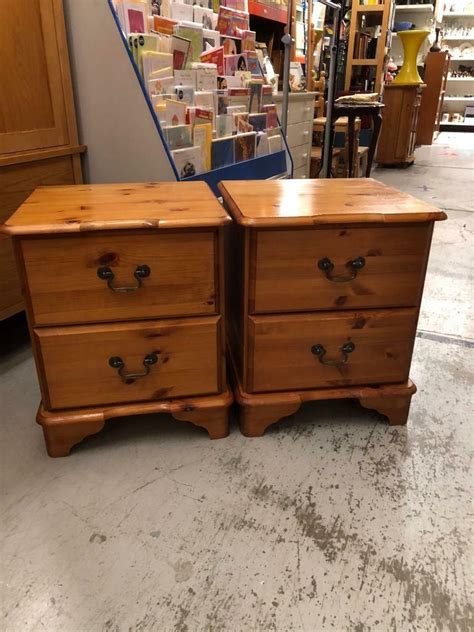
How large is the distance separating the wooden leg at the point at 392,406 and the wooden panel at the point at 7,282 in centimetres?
106

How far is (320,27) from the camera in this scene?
410 cm

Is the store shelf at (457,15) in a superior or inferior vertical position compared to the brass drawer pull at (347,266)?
superior

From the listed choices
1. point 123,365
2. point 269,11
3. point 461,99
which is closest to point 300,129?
point 269,11

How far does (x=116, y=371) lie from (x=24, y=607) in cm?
48

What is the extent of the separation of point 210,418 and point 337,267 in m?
0.48

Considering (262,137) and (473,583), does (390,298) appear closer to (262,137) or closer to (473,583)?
(473,583)

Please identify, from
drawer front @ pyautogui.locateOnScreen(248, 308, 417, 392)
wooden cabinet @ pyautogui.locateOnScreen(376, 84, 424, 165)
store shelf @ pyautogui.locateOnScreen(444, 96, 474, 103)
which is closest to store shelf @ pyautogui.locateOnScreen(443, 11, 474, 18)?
store shelf @ pyautogui.locateOnScreen(444, 96, 474, 103)

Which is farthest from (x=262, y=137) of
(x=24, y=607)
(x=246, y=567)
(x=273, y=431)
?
(x=24, y=607)

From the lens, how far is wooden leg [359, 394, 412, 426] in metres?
1.26

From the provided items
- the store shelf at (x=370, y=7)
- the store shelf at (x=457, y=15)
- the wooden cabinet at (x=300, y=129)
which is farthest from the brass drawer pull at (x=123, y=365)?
the store shelf at (x=457, y=15)

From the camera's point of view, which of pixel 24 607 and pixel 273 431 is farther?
pixel 273 431

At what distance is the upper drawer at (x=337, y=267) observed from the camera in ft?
3.56

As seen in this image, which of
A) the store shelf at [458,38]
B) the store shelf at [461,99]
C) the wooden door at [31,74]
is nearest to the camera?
the wooden door at [31,74]

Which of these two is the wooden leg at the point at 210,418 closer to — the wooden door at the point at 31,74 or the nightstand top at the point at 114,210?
the nightstand top at the point at 114,210
